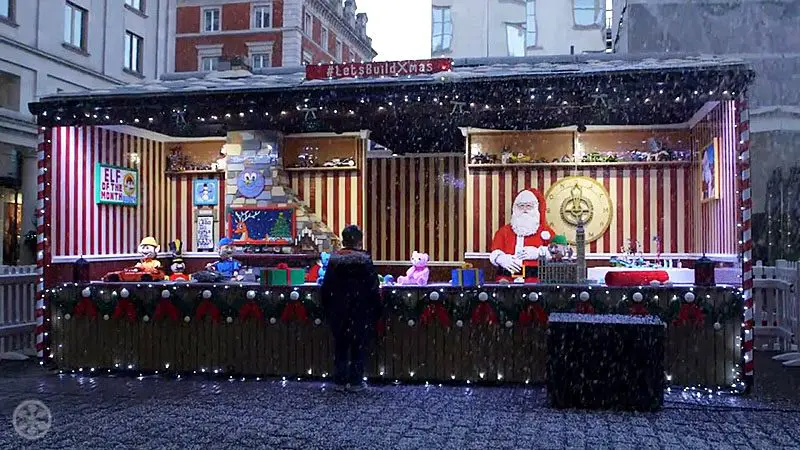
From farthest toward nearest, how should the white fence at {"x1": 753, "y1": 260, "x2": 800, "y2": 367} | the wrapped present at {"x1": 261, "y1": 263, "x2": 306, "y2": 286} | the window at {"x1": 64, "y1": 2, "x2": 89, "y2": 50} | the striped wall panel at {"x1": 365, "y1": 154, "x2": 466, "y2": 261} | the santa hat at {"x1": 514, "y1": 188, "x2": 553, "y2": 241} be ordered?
the window at {"x1": 64, "y1": 2, "x2": 89, "y2": 50} < the striped wall panel at {"x1": 365, "y1": 154, "x2": 466, "y2": 261} < the santa hat at {"x1": 514, "y1": 188, "x2": 553, "y2": 241} < the white fence at {"x1": 753, "y1": 260, "x2": 800, "y2": 367} < the wrapped present at {"x1": 261, "y1": 263, "x2": 306, "y2": 286}

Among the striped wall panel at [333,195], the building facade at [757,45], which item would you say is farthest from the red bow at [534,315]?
the building facade at [757,45]

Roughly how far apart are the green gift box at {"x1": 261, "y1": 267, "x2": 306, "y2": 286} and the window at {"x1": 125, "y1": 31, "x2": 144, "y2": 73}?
20.0 meters

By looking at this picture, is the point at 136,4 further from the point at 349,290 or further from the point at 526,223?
the point at 349,290

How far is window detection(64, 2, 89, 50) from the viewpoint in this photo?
22469 mm

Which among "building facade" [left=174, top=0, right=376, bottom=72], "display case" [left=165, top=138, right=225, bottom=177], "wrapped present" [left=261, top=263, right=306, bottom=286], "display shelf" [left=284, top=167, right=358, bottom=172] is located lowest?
"wrapped present" [left=261, top=263, right=306, bottom=286]

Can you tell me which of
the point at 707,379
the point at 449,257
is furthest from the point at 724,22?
the point at 707,379

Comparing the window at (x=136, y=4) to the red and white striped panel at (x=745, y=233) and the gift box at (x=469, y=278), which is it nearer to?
the gift box at (x=469, y=278)

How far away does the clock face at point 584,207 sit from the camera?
409 inches

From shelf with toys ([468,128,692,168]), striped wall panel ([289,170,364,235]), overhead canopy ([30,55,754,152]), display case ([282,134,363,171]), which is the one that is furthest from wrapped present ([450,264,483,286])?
display case ([282,134,363,171])

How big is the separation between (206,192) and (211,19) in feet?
85.9

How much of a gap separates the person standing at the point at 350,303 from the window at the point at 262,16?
95.7 feet

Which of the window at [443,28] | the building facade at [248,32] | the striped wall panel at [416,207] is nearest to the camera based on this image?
the striped wall panel at [416,207]

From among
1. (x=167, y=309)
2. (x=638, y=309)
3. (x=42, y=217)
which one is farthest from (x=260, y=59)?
(x=638, y=309)

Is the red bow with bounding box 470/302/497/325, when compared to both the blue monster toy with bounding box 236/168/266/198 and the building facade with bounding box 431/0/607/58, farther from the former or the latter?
the building facade with bounding box 431/0/607/58
